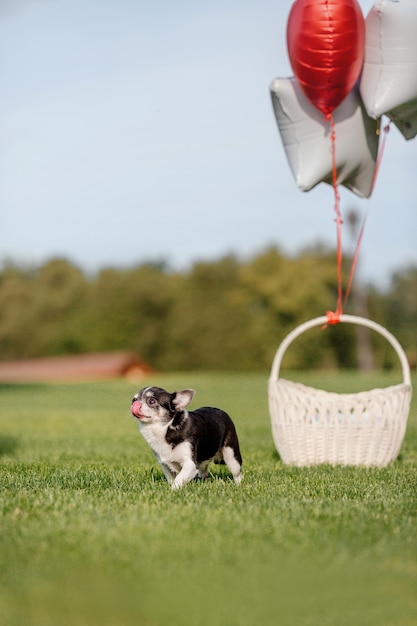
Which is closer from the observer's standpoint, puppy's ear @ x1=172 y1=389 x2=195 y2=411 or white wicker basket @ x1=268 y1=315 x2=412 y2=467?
puppy's ear @ x1=172 y1=389 x2=195 y2=411

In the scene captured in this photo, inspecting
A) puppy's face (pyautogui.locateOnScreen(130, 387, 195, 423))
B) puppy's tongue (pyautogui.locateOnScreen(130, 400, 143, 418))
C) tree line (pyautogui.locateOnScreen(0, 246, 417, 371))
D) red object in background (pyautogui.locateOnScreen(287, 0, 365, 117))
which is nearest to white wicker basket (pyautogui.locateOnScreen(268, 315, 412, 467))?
red object in background (pyautogui.locateOnScreen(287, 0, 365, 117))

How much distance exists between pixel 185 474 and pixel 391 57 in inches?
157

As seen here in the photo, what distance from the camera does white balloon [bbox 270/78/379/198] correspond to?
7.75m

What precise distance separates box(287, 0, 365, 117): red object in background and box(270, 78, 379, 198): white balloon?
0.77 ft

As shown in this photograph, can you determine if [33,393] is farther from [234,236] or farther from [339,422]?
[234,236]

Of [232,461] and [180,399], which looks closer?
[180,399]

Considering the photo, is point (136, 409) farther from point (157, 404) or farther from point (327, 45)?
point (327, 45)

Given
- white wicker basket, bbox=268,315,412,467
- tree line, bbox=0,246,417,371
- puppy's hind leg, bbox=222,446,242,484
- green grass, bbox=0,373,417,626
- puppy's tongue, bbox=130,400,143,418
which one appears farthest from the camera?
tree line, bbox=0,246,417,371

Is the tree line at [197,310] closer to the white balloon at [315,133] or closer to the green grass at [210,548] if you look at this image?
the white balloon at [315,133]

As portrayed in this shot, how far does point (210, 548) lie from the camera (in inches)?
155

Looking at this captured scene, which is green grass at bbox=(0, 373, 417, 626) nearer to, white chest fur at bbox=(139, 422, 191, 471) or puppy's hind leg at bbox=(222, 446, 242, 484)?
puppy's hind leg at bbox=(222, 446, 242, 484)

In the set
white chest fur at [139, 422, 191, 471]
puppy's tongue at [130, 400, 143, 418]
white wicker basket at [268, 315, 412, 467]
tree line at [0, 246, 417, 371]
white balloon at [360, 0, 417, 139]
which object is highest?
white balloon at [360, 0, 417, 139]

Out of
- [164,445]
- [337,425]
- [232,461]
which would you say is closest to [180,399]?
[164,445]

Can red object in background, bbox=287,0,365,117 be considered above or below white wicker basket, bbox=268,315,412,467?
above
